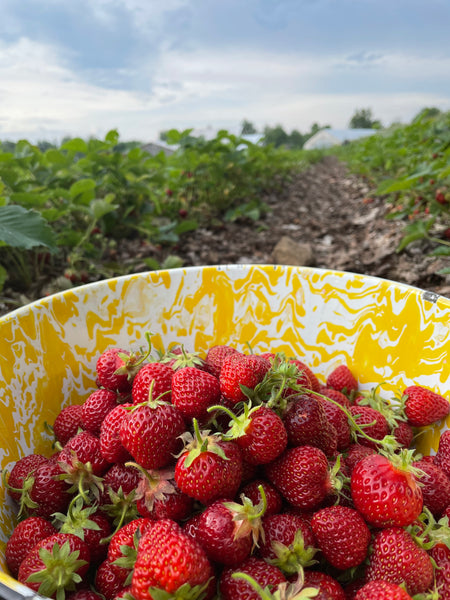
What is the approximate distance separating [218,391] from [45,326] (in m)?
0.61

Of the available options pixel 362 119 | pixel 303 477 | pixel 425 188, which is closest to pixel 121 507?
pixel 303 477

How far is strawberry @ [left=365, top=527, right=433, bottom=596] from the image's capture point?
84cm

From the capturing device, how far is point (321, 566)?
3.10 ft

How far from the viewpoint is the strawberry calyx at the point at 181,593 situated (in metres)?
0.71

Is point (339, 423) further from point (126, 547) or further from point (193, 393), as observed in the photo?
point (126, 547)

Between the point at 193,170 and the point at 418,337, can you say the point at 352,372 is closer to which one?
the point at 418,337

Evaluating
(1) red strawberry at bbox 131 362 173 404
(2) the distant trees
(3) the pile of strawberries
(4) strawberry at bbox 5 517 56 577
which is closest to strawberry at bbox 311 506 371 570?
(3) the pile of strawberries

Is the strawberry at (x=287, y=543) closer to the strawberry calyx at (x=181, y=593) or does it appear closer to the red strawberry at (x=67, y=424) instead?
the strawberry calyx at (x=181, y=593)

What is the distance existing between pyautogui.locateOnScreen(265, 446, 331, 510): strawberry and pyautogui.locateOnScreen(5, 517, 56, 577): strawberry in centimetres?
49

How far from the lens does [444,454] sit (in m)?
1.22

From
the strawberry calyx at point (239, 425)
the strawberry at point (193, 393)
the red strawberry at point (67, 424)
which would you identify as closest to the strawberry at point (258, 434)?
the strawberry calyx at point (239, 425)

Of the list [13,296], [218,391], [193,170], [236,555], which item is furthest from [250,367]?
[193,170]

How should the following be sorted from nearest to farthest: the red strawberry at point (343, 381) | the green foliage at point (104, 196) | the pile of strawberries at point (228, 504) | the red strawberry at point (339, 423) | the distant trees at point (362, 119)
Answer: the pile of strawberries at point (228, 504) < the red strawberry at point (339, 423) < the red strawberry at point (343, 381) < the green foliage at point (104, 196) < the distant trees at point (362, 119)

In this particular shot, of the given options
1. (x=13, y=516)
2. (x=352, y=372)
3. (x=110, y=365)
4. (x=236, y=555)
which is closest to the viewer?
(x=236, y=555)
